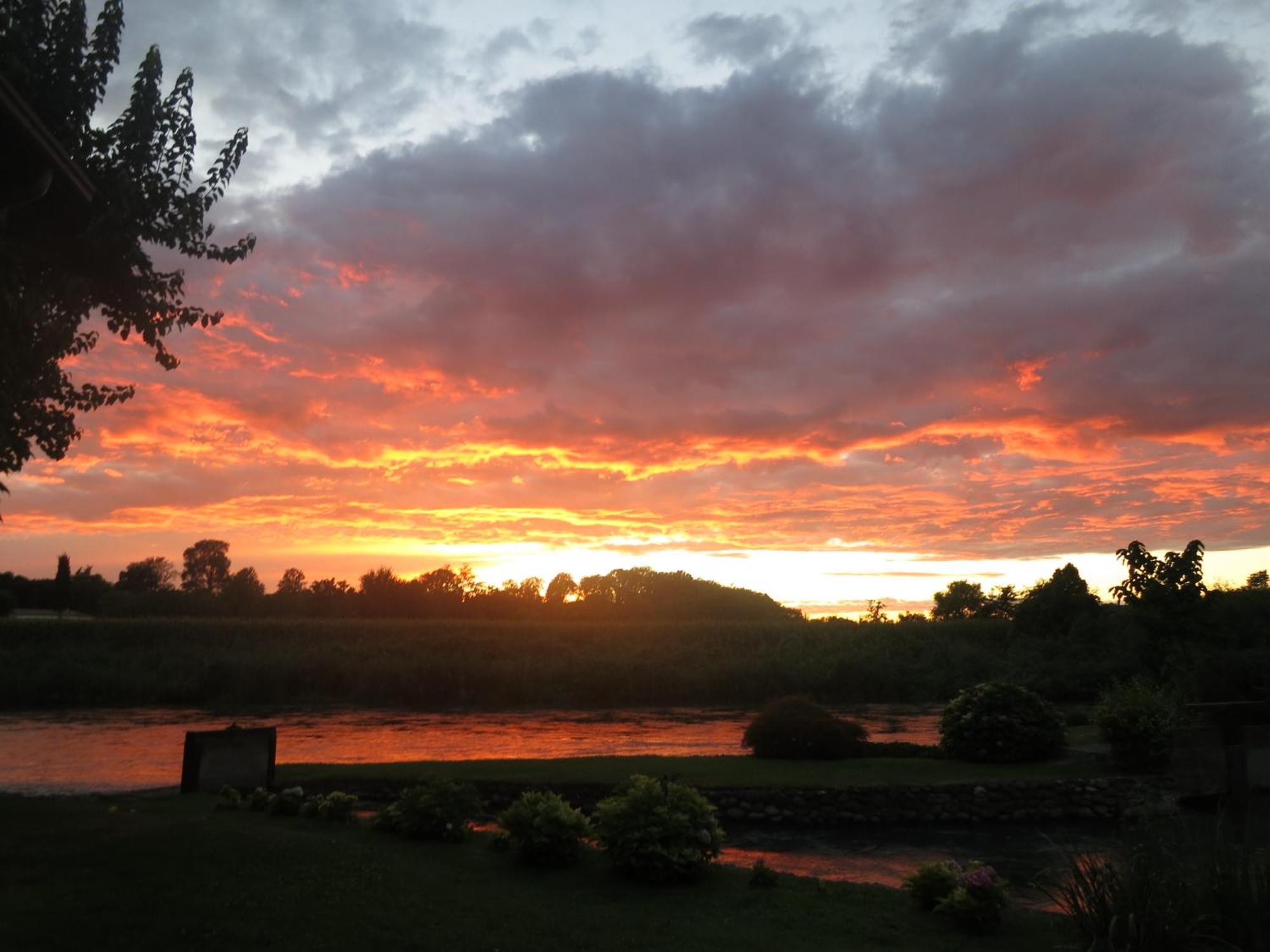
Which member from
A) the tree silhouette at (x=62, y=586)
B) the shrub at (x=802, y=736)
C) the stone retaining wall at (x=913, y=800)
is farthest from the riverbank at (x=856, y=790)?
the tree silhouette at (x=62, y=586)

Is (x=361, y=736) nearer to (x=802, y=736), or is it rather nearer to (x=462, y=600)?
(x=802, y=736)

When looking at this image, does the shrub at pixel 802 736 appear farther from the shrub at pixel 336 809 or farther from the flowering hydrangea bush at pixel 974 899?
the flowering hydrangea bush at pixel 974 899

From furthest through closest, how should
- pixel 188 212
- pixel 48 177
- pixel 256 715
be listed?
pixel 256 715, pixel 188 212, pixel 48 177

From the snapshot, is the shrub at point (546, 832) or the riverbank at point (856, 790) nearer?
the shrub at point (546, 832)

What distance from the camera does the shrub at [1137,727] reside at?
57.0ft

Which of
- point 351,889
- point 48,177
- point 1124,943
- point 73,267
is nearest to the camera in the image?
point 48,177

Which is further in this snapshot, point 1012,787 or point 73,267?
point 1012,787

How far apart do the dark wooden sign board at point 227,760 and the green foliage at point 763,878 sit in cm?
836

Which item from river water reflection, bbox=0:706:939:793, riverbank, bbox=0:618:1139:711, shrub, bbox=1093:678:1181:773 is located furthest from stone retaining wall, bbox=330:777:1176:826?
riverbank, bbox=0:618:1139:711

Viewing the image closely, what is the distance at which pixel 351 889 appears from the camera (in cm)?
835

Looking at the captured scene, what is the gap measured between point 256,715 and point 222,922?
38.7 metres

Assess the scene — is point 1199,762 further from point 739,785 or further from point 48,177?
point 48,177

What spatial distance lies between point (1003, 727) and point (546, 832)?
41.5 feet

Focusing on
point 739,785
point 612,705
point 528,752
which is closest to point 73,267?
point 739,785
